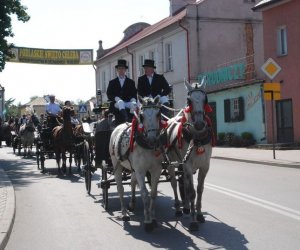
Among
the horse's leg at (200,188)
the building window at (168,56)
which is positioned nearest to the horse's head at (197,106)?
the horse's leg at (200,188)

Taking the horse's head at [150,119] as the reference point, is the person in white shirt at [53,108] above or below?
above

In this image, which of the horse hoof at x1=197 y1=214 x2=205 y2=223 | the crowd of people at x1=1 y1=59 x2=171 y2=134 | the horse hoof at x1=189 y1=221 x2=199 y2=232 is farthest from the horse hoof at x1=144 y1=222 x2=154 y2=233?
the crowd of people at x1=1 y1=59 x2=171 y2=134

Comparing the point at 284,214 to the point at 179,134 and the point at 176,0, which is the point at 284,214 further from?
the point at 176,0

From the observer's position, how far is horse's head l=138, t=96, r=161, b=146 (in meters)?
7.37

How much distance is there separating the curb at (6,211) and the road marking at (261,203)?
444cm

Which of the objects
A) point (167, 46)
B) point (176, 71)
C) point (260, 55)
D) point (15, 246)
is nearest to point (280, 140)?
point (260, 55)

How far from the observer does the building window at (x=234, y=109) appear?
95.7 feet

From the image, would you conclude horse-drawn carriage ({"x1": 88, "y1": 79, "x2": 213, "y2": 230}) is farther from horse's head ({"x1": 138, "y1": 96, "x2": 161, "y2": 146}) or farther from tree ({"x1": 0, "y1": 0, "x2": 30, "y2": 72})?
tree ({"x1": 0, "y1": 0, "x2": 30, "y2": 72})

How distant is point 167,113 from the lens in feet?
31.7

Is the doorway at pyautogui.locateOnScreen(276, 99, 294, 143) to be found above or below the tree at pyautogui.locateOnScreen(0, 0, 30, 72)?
below

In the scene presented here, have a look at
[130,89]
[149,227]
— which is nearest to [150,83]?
[130,89]

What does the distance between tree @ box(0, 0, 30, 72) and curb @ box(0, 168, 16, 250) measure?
43.6 feet

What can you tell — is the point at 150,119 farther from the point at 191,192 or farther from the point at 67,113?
the point at 67,113

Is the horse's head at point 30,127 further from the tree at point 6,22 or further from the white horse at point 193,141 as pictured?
the white horse at point 193,141
